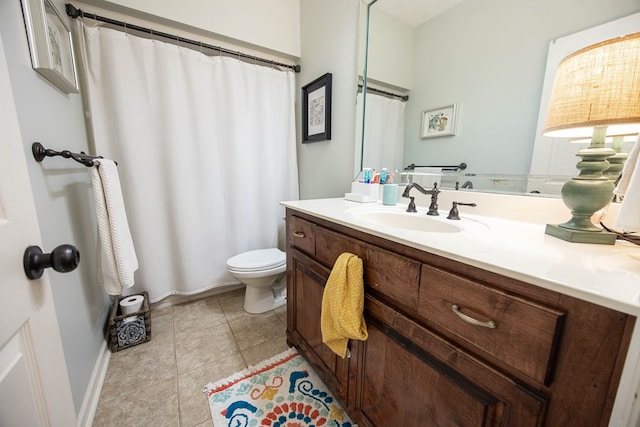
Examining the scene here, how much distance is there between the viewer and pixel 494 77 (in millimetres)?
949

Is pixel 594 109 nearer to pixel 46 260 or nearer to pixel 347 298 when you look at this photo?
pixel 347 298

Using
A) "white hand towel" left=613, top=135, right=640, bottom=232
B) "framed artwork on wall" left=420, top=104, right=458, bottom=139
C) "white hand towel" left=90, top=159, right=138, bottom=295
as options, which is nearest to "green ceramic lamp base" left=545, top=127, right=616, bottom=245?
"white hand towel" left=613, top=135, right=640, bottom=232

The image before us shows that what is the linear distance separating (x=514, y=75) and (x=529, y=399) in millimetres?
1030

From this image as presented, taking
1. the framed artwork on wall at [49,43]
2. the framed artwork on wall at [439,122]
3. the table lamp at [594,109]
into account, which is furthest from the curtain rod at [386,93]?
the framed artwork on wall at [49,43]

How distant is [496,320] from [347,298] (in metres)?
0.43

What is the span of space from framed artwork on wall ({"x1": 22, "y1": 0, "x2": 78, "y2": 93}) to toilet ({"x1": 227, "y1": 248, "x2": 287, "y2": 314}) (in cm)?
120

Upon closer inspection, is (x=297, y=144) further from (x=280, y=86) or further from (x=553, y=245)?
(x=553, y=245)

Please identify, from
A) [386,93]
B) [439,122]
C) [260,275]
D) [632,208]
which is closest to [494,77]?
[439,122]

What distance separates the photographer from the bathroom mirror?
2.64 ft

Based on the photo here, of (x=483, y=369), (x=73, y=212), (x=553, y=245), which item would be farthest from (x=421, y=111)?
(x=73, y=212)

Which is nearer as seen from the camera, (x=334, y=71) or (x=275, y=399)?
(x=275, y=399)

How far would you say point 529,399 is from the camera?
0.46 m

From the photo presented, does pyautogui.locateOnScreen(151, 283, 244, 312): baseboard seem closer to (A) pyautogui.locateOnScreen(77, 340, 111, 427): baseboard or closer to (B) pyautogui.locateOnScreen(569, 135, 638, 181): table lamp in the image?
(A) pyautogui.locateOnScreen(77, 340, 111, 427): baseboard

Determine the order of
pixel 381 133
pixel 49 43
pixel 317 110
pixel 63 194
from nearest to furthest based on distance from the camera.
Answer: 1. pixel 49 43
2. pixel 63 194
3. pixel 381 133
4. pixel 317 110
